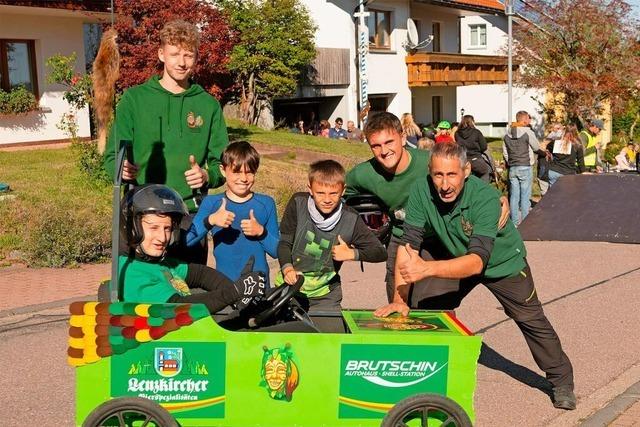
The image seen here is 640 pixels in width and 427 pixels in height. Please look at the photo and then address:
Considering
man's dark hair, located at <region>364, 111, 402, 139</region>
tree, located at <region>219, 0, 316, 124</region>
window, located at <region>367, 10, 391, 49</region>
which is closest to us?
man's dark hair, located at <region>364, 111, 402, 139</region>

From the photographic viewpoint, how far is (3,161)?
18.0 metres

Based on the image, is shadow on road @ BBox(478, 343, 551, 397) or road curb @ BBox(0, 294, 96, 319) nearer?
shadow on road @ BBox(478, 343, 551, 397)

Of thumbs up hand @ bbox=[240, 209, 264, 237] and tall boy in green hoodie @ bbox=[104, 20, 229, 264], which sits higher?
tall boy in green hoodie @ bbox=[104, 20, 229, 264]

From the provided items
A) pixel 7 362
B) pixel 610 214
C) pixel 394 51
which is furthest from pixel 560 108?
pixel 7 362

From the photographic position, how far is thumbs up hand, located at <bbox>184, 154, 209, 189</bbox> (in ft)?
18.1

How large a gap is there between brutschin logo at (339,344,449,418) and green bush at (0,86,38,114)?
700 inches

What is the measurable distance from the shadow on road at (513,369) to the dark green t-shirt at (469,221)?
1.12 meters

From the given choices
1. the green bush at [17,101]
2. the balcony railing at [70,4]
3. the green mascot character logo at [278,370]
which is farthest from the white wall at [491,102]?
the green mascot character logo at [278,370]

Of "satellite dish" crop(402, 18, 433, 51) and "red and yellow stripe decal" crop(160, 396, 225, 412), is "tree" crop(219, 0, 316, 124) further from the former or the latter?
"red and yellow stripe decal" crop(160, 396, 225, 412)

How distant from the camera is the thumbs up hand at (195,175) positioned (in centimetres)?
551

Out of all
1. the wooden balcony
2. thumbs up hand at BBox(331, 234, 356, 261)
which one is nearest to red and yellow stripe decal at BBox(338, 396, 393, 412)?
thumbs up hand at BBox(331, 234, 356, 261)

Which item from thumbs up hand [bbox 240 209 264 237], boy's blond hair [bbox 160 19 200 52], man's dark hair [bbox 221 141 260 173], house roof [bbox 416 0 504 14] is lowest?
thumbs up hand [bbox 240 209 264 237]

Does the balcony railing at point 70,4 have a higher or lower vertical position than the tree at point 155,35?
higher

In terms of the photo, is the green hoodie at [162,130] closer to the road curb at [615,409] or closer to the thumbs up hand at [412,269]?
the thumbs up hand at [412,269]
